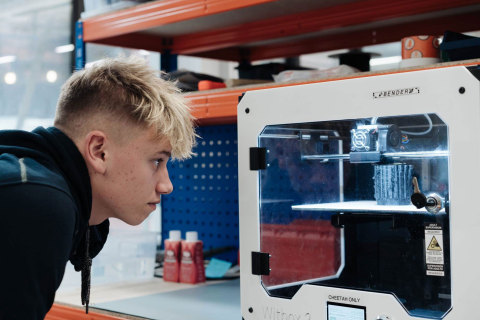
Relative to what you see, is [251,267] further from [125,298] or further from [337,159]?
[125,298]

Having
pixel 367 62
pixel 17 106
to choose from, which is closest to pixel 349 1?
pixel 367 62

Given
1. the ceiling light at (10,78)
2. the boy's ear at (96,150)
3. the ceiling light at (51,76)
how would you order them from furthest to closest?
the ceiling light at (51,76) < the ceiling light at (10,78) < the boy's ear at (96,150)

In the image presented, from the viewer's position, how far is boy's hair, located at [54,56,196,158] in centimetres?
123

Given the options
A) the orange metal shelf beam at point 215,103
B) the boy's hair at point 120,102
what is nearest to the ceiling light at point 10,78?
the orange metal shelf beam at point 215,103

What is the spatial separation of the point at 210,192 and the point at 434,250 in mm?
1376

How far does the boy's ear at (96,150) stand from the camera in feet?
3.94

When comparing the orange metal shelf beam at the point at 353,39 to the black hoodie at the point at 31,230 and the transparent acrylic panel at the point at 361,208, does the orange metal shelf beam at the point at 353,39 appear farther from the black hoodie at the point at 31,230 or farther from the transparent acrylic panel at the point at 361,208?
Answer: the black hoodie at the point at 31,230

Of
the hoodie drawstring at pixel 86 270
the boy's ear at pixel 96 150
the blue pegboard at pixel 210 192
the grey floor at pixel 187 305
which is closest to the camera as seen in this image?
the boy's ear at pixel 96 150

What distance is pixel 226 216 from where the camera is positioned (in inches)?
102

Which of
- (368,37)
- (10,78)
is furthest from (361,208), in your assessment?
(10,78)

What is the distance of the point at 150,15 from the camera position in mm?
2197

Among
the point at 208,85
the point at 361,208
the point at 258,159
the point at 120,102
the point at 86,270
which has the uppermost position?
the point at 208,85

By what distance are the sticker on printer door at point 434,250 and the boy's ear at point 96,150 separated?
2.48 ft

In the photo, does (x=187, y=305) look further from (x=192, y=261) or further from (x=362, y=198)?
(x=362, y=198)
